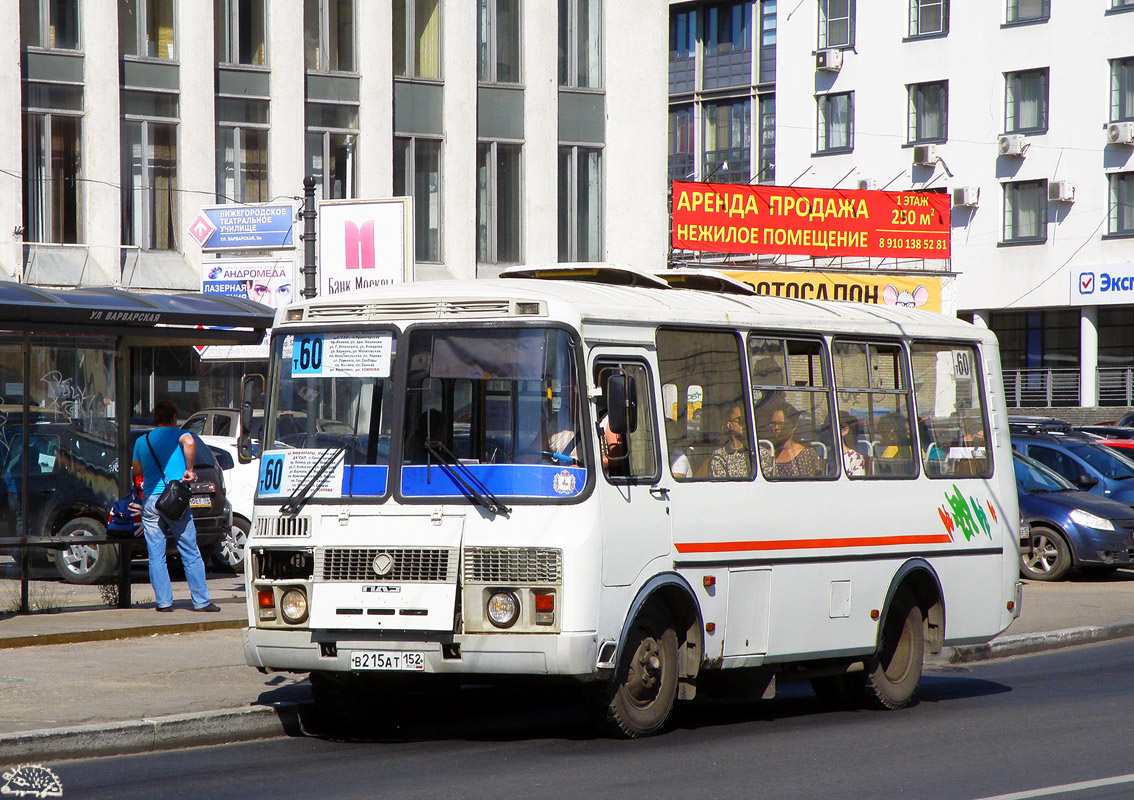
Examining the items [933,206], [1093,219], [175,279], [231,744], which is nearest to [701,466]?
[231,744]

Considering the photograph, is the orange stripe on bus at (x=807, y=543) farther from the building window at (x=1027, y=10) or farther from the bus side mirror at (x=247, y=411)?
the building window at (x=1027, y=10)

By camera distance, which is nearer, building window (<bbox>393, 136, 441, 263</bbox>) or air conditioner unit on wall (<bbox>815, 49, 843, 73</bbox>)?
building window (<bbox>393, 136, 441, 263</bbox>)

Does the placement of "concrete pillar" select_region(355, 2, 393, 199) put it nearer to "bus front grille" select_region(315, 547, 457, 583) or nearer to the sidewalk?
the sidewalk

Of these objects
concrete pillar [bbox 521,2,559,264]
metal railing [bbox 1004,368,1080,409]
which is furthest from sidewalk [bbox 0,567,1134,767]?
metal railing [bbox 1004,368,1080,409]

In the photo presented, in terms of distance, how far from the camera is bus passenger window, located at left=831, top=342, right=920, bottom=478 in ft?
35.3

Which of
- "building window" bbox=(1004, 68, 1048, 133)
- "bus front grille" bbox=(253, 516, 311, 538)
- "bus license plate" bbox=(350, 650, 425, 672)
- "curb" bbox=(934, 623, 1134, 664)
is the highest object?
"building window" bbox=(1004, 68, 1048, 133)

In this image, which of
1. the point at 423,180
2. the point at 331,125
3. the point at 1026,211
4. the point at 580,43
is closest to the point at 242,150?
the point at 331,125

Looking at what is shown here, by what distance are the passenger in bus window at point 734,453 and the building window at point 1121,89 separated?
142 feet

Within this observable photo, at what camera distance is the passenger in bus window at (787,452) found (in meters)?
10.1

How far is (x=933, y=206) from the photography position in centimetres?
3647

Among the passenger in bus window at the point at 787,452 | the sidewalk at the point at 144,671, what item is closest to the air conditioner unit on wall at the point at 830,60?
the sidewalk at the point at 144,671

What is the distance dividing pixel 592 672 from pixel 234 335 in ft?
27.3

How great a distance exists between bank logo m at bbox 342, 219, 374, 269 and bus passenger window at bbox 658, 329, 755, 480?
295 inches

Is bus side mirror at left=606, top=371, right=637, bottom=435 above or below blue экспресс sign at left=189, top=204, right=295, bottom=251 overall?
below
